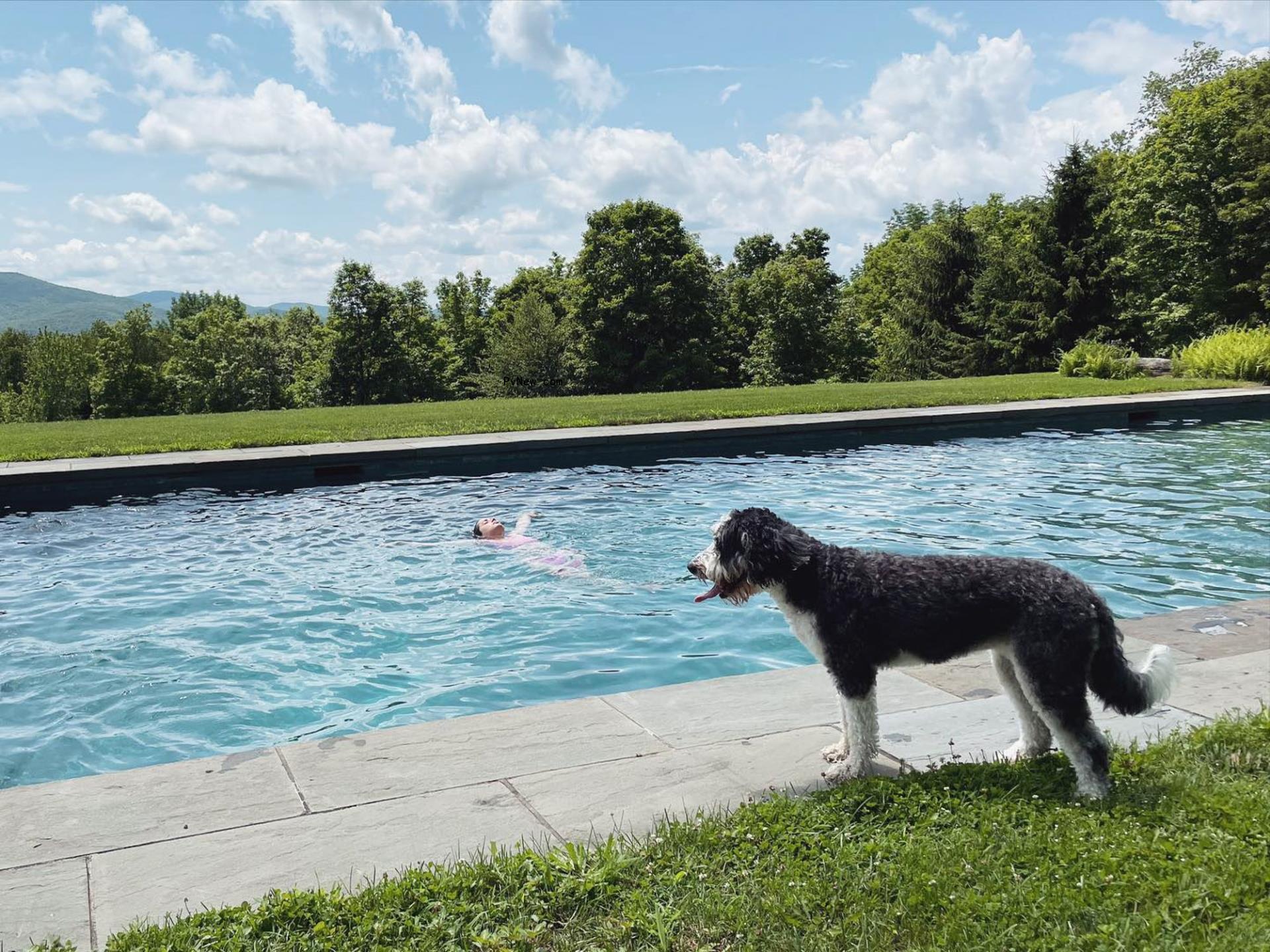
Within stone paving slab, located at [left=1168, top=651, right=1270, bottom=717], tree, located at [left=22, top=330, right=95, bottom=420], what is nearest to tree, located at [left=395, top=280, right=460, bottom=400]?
tree, located at [left=22, top=330, right=95, bottom=420]

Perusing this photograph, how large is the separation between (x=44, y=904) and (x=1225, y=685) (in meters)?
5.25

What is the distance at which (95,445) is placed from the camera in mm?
14492

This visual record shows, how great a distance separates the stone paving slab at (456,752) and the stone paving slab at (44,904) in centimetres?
84

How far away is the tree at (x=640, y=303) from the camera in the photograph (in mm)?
40997

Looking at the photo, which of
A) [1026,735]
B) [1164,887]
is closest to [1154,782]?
[1026,735]

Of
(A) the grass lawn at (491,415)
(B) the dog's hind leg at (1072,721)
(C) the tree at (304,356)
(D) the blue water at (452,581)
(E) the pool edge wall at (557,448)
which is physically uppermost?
(C) the tree at (304,356)

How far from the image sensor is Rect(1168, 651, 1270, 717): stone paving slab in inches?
180

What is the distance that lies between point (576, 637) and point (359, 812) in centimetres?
439

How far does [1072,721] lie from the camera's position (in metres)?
3.56

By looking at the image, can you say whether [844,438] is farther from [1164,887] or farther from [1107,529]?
[1164,887]

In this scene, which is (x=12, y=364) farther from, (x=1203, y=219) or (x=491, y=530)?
(x=491, y=530)

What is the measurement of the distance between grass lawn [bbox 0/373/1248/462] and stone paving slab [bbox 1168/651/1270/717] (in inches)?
461

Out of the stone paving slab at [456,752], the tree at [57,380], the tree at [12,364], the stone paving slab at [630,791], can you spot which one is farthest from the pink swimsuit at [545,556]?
the tree at [12,364]

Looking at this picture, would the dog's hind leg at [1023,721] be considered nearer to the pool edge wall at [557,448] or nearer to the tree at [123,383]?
the pool edge wall at [557,448]
